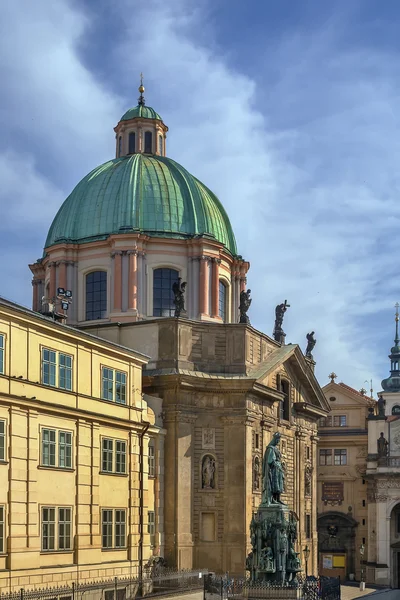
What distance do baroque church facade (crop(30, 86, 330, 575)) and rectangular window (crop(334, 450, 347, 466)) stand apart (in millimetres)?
20123

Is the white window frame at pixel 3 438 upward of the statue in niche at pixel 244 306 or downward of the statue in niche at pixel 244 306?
downward

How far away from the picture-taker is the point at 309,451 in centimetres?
8325

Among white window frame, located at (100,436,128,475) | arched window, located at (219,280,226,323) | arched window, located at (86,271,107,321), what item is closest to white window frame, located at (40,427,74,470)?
white window frame, located at (100,436,128,475)

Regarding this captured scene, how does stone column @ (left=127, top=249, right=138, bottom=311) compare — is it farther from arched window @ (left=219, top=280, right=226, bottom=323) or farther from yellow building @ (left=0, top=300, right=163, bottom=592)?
yellow building @ (left=0, top=300, right=163, bottom=592)

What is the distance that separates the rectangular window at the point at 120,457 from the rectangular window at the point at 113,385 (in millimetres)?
2214

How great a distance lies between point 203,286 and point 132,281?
5.02m

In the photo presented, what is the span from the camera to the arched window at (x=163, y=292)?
237 ft

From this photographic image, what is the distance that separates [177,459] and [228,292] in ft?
54.4

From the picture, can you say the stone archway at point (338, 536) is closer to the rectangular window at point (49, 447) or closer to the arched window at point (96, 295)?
the arched window at point (96, 295)

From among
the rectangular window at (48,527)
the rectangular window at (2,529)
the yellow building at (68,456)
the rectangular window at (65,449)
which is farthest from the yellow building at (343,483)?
the rectangular window at (2,529)

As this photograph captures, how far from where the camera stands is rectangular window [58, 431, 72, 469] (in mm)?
48406

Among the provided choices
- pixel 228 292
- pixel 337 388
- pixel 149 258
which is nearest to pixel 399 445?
pixel 337 388

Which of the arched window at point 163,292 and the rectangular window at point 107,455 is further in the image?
the arched window at point 163,292

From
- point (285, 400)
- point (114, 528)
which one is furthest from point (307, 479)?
point (114, 528)
